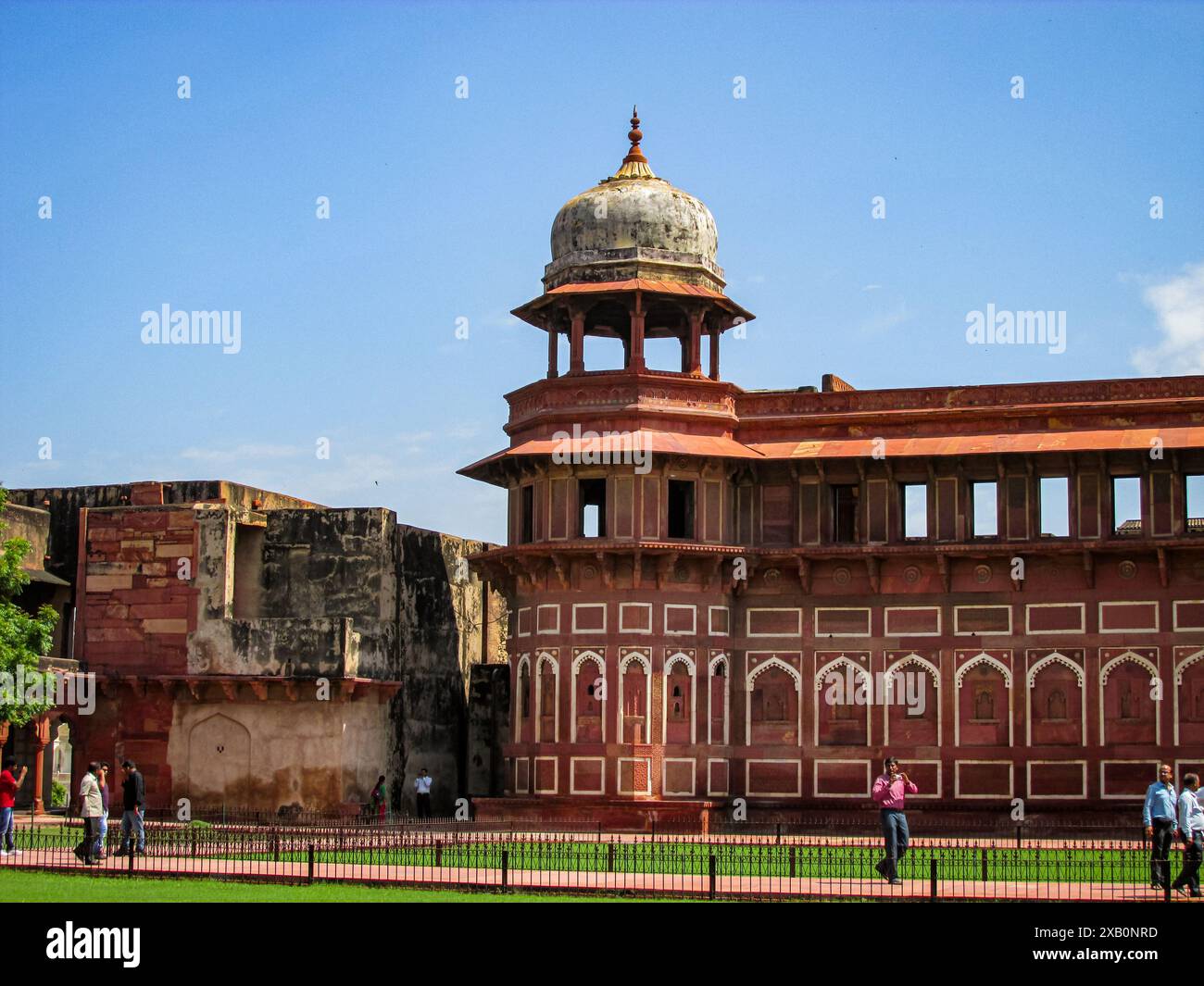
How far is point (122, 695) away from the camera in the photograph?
41844mm

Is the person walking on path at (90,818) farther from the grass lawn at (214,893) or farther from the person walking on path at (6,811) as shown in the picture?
the grass lawn at (214,893)

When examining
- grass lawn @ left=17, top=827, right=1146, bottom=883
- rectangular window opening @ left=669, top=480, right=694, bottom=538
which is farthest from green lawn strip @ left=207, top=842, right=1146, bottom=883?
rectangular window opening @ left=669, top=480, right=694, bottom=538

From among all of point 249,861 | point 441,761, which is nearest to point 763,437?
point 441,761

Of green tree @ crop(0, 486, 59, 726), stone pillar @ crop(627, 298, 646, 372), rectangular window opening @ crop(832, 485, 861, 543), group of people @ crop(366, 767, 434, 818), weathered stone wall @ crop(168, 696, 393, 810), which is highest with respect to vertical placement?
stone pillar @ crop(627, 298, 646, 372)

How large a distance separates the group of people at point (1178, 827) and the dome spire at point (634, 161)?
2102 cm

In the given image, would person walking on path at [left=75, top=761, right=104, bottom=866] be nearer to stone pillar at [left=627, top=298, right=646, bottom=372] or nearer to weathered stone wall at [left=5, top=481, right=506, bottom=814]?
weathered stone wall at [left=5, top=481, right=506, bottom=814]

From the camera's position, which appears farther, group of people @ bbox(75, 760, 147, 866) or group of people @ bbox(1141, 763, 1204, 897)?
group of people @ bbox(75, 760, 147, 866)

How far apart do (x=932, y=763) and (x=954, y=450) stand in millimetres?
6182

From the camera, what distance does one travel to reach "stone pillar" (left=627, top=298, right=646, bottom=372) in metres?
40.8

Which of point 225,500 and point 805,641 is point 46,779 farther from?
point 805,641

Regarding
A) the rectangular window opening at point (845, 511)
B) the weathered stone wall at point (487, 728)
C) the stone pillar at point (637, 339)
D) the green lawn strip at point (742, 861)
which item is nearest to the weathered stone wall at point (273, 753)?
the weathered stone wall at point (487, 728)

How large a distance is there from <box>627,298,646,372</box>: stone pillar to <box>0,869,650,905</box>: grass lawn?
17.7m

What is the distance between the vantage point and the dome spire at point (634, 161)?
43.1 m

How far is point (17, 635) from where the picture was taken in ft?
122
